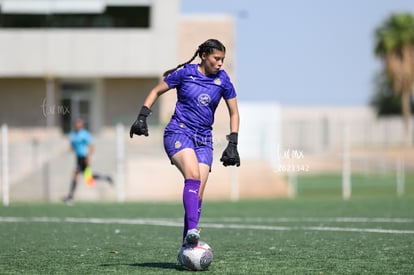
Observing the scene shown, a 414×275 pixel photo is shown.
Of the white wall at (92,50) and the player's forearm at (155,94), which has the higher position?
the white wall at (92,50)

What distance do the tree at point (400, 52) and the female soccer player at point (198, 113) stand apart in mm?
62890

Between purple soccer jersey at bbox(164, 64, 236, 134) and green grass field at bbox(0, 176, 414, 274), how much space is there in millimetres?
1363

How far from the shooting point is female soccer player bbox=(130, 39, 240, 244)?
927 centimetres

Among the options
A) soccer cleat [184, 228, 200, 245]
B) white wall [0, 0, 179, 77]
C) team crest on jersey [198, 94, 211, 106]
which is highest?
white wall [0, 0, 179, 77]

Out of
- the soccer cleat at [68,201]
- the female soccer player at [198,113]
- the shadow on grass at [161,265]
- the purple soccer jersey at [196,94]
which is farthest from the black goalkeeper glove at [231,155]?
the soccer cleat at [68,201]

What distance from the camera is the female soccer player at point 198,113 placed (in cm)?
927

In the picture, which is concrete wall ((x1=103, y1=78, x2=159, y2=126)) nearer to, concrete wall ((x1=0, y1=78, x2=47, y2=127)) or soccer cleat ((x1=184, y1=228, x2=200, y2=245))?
concrete wall ((x1=0, y1=78, x2=47, y2=127))

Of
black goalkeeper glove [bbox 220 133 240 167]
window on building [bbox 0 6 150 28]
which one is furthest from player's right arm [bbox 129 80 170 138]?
window on building [bbox 0 6 150 28]

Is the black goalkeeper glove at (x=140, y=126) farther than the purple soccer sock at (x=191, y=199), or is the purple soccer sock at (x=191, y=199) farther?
the black goalkeeper glove at (x=140, y=126)

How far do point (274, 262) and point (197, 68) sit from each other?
197cm

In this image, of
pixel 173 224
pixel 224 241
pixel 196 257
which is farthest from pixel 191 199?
pixel 173 224

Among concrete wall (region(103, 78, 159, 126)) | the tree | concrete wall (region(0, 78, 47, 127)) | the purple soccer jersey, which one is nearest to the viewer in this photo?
the purple soccer jersey

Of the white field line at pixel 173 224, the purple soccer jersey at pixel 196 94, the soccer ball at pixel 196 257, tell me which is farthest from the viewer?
the white field line at pixel 173 224

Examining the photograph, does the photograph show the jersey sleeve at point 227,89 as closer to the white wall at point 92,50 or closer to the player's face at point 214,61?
the player's face at point 214,61
